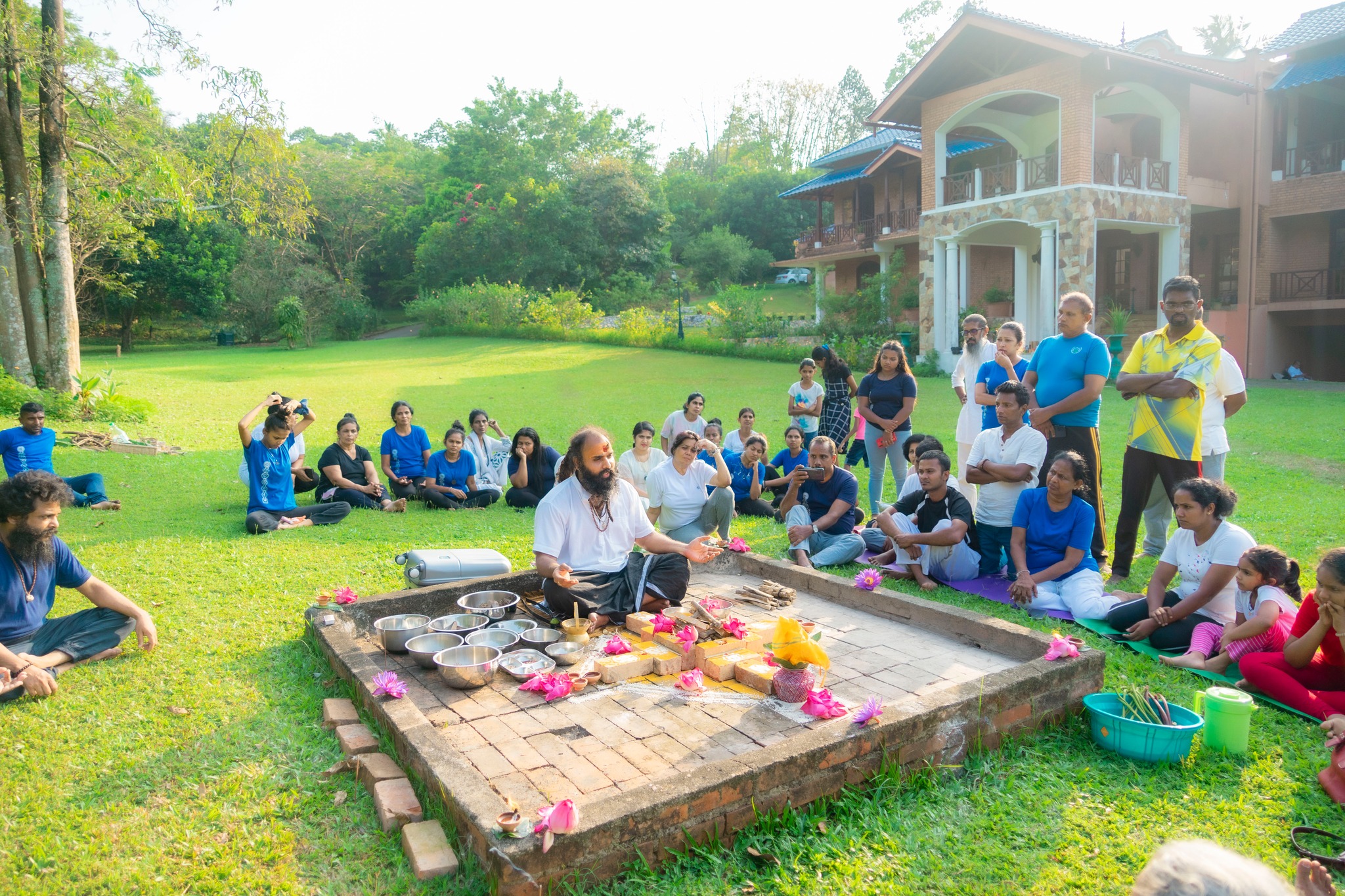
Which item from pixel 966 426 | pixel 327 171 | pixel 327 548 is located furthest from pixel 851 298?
pixel 327 171

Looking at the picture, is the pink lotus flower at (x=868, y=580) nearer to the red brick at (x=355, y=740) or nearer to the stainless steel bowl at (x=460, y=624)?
the stainless steel bowl at (x=460, y=624)

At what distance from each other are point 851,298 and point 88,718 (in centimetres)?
2268

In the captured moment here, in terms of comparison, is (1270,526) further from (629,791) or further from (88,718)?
(88,718)

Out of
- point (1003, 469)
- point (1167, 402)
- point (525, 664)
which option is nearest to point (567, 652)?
point (525, 664)

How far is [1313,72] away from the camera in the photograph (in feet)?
62.7

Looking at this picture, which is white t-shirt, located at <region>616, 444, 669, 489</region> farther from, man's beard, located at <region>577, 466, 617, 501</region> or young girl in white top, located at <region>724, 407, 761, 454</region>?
man's beard, located at <region>577, 466, 617, 501</region>

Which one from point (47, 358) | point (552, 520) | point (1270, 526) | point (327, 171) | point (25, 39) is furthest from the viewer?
point (327, 171)

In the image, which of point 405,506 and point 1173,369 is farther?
point 405,506

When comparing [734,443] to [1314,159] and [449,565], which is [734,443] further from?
[1314,159]

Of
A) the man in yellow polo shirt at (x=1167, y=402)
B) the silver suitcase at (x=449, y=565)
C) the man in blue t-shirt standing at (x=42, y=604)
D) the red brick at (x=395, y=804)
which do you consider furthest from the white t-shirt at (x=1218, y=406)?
the man in blue t-shirt standing at (x=42, y=604)

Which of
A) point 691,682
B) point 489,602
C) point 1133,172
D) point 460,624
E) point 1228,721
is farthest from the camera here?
point 1133,172

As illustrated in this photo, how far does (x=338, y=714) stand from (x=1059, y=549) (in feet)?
14.3

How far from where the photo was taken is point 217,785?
11.5ft

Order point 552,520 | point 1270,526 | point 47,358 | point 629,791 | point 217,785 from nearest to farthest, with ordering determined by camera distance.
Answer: point 629,791, point 217,785, point 552,520, point 1270,526, point 47,358
